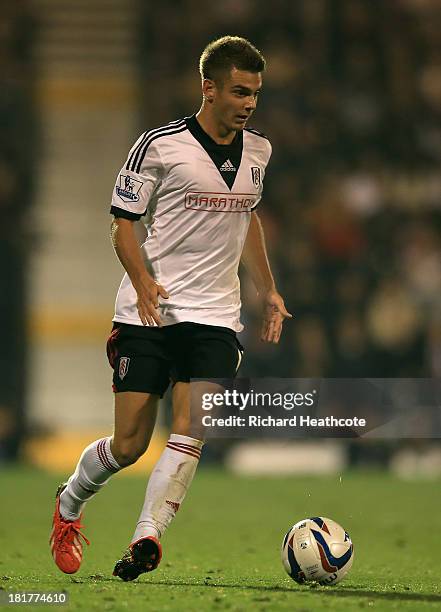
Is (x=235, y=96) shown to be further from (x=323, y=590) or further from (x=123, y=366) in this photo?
(x=323, y=590)

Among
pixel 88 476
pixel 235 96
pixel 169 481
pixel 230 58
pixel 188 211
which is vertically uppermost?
pixel 230 58

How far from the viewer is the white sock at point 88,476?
539 cm

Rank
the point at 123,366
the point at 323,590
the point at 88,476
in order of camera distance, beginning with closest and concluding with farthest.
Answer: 1. the point at 323,590
2. the point at 123,366
3. the point at 88,476

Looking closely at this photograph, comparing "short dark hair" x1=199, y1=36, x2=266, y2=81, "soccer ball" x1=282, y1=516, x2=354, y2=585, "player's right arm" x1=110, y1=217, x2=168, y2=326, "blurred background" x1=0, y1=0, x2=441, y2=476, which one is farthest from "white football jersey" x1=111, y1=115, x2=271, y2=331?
"blurred background" x1=0, y1=0, x2=441, y2=476

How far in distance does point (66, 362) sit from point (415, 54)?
519 cm

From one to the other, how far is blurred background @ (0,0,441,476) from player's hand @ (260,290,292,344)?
715 cm

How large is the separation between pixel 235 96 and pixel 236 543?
9.48 ft

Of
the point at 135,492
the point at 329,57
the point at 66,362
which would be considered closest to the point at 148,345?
the point at 135,492

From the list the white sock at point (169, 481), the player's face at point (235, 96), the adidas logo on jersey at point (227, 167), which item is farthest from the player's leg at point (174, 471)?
the player's face at point (235, 96)

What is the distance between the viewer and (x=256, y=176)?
548 centimetres

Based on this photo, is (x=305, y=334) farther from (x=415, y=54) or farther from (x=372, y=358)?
(x=415, y=54)

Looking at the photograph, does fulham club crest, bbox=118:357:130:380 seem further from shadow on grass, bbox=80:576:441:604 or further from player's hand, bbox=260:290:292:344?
shadow on grass, bbox=80:576:441:604

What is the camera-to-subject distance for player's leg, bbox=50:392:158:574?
5281mm

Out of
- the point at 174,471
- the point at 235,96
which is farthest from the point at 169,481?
the point at 235,96
